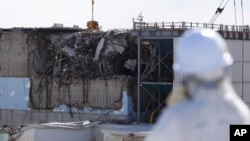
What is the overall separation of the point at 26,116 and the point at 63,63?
13.2ft

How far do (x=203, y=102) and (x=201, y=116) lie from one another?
5 centimetres

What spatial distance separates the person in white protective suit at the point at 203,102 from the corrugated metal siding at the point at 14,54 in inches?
1612

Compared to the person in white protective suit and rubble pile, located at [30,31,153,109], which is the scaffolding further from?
the person in white protective suit

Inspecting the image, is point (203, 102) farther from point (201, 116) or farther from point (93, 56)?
point (93, 56)

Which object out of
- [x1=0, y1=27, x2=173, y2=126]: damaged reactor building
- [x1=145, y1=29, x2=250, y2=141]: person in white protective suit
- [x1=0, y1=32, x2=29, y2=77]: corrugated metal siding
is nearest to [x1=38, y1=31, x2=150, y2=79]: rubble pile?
[x1=0, y1=27, x2=173, y2=126]: damaged reactor building

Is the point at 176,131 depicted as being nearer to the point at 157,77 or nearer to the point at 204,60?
the point at 204,60

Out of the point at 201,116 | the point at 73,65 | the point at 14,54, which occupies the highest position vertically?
the point at 14,54

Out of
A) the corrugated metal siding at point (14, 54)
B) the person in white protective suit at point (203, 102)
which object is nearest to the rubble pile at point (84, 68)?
the corrugated metal siding at point (14, 54)

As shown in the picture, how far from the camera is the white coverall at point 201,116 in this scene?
2.25 metres

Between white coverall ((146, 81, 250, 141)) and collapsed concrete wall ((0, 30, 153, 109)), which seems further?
collapsed concrete wall ((0, 30, 153, 109))

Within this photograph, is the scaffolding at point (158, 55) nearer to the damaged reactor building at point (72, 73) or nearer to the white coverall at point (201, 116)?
the damaged reactor building at point (72, 73)

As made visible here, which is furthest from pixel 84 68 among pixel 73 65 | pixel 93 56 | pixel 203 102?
pixel 203 102

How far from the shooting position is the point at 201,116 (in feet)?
7.38

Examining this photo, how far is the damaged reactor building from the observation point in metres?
40.1
